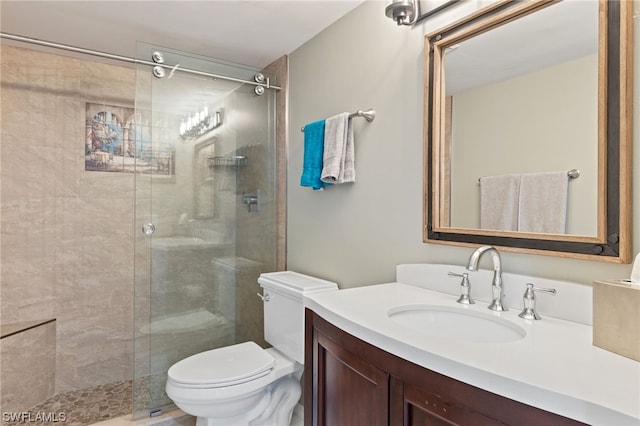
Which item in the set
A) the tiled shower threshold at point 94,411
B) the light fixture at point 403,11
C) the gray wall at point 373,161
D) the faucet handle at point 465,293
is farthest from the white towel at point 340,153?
the tiled shower threshold at point 94,411

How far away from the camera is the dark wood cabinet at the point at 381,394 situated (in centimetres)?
Answer: 67

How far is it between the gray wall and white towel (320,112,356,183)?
46mm

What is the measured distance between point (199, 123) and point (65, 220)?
1.20 metres

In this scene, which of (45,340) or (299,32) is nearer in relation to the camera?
(299,32)

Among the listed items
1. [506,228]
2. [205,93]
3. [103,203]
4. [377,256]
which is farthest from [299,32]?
[103,203]

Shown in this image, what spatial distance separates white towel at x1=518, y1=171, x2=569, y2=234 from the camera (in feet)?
3.43

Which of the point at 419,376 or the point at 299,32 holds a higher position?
the point at 299,32

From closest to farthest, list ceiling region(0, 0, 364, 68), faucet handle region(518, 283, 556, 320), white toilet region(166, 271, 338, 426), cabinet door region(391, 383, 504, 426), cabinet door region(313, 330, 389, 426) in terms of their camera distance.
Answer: cabinet door region(391, 383, 504, 426)
cabinet door region(313, 330, 389, 426)
faucet handle region(518, 283, 556, 320)
white toilet region(166, 271, 338, 426)
ceiling region(0, 0, 364, 68)

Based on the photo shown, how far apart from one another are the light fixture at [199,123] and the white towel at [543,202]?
1.78 meters

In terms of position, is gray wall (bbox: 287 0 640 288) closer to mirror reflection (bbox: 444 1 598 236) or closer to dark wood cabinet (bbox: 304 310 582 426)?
mirror reflection (bbox: 444 1 598 236)

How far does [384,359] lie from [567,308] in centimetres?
54

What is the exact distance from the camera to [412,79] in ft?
4.93

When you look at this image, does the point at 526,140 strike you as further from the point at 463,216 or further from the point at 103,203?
the point at 103,203

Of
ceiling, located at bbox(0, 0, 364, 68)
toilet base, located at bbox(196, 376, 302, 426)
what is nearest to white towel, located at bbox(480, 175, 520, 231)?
ceiling, located at bbox(0, 0, 364, 68)
